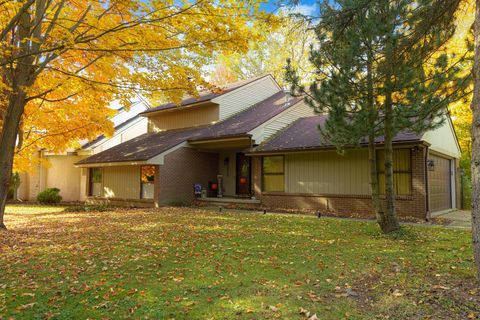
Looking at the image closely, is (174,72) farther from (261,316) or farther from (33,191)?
(33,191)

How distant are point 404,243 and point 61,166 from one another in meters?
21.9

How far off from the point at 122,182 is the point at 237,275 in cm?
1515

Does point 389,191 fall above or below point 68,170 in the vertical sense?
below

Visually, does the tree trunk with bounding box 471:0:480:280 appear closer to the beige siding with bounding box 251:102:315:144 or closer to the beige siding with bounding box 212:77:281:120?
the beige siding with bounding box 251:102:315:144

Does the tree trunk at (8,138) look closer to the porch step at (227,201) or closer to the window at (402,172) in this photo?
the porch step at (227,201)

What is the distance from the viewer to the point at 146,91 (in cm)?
1093

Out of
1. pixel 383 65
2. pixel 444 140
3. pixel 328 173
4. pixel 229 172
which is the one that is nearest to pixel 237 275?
pixel 383 65

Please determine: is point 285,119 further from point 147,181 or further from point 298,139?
point 147,181

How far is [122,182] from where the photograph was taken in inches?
749

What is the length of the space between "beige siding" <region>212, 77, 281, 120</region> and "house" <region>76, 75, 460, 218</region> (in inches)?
2.3

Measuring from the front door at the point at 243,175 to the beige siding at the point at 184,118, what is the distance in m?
2.75

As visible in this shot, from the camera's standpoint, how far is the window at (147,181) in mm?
17438

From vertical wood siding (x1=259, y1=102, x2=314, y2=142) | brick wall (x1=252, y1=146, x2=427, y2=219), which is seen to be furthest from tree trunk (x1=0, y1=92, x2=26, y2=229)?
vertical wood siding (x1=259, y1=102, x2=314, y2=142)

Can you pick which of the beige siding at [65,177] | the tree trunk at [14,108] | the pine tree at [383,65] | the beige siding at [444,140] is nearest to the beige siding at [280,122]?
the beige siding at [444,140]
